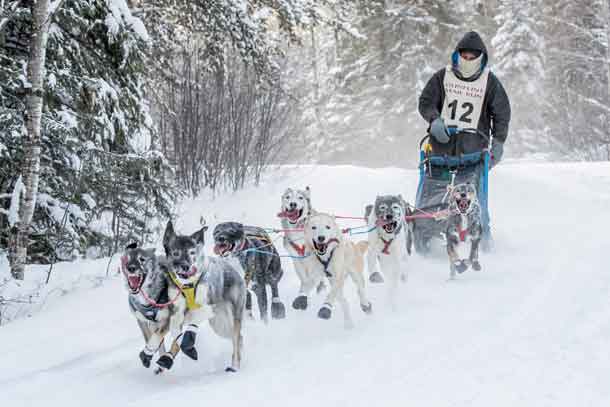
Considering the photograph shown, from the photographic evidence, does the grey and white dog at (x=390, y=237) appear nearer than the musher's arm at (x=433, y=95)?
Yes

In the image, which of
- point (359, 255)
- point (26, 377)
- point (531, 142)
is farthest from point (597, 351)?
point (531, 142)

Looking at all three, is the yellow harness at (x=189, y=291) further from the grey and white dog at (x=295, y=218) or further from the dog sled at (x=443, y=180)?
the dog sled at (x=443, y=180)

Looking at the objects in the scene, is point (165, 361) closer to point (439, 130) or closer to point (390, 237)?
point (390, 237)

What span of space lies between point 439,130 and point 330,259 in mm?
2613

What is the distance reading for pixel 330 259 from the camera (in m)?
4.80

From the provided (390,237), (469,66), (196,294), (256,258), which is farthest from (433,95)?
(196,294)

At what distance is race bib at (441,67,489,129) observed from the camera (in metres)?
6.88

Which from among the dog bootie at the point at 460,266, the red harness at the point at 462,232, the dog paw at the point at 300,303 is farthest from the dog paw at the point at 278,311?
the red harness at the point at 462,232

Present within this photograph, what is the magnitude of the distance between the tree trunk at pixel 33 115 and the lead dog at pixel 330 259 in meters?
2.58

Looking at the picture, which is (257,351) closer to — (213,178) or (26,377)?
(26,377)

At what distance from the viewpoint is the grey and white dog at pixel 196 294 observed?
359 centimetres

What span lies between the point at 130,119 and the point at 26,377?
3.80 m

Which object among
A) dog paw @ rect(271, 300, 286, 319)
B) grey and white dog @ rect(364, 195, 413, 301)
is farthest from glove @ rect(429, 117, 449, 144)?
dog paw @ rect(271, 300, 286, 319)

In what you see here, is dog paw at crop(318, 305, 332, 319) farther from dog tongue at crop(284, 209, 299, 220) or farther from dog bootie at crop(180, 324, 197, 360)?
dog tongue at crop(284, 209, 299, 220)
